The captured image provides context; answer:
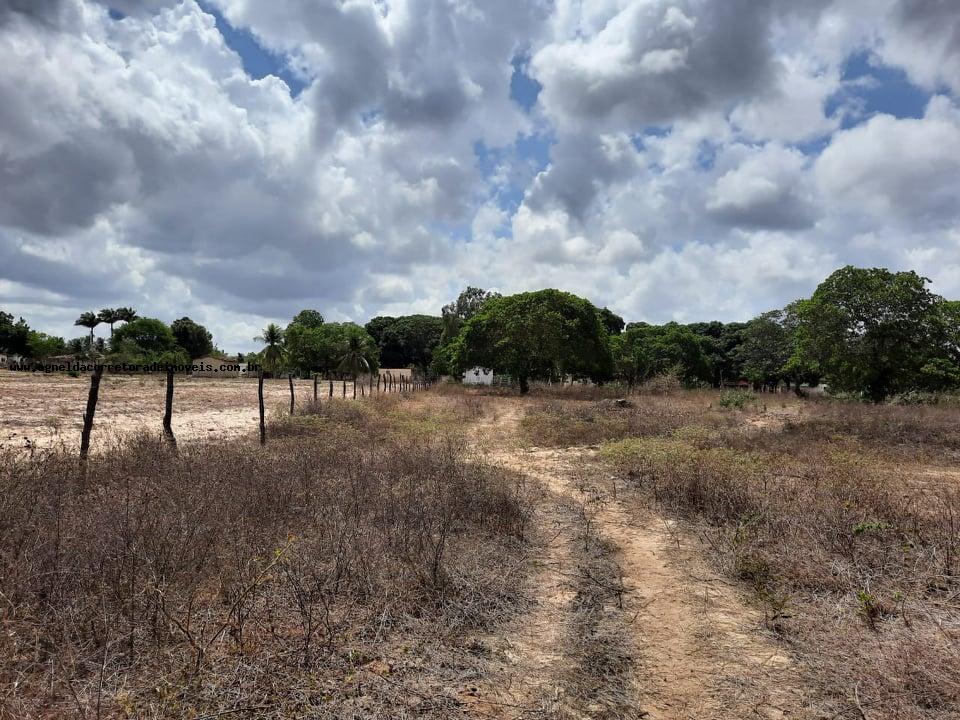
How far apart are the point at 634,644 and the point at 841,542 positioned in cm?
318

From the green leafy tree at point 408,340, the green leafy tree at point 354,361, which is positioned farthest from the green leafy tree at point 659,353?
the green leafy tree at point 408,340

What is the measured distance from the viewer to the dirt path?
337 centimetres

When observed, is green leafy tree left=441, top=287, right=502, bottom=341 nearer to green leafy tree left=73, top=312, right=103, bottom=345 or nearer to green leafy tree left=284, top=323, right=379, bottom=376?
green leafy tree left=284, top=323, right=379, bottom=376

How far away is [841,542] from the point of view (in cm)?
575

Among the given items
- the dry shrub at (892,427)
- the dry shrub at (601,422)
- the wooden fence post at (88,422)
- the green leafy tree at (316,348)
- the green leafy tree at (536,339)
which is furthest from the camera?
the green leafy tree at (316,348)

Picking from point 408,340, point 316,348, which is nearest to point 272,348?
point 316,348

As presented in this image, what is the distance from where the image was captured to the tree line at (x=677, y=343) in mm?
20703

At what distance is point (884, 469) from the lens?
10.6 meters

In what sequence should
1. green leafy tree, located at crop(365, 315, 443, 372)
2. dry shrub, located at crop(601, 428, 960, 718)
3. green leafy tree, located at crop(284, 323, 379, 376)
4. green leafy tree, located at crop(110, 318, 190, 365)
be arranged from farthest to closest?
green leafy tree, located at crop(365, 315, 443, 372) < green leafy tree, located at crop(110, 318, 190, 365) < green leafy tree, located at crop(284, 323, 379, 376) < dry shrub, located at crop(601, 428, 960, 718)

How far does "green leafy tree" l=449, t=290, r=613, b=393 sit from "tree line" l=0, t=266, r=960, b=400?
7 centimetres

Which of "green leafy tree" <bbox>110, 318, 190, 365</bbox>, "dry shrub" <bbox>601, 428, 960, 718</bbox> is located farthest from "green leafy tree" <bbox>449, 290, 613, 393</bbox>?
"green leafy tree" <bbox>110, 318, 190, 365</bbox>

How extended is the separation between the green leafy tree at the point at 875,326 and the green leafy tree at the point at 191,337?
92.6m

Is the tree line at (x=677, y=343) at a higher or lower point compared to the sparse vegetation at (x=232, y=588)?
higher

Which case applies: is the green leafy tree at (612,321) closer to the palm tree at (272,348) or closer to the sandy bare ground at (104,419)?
the palm tree at (272,348)
